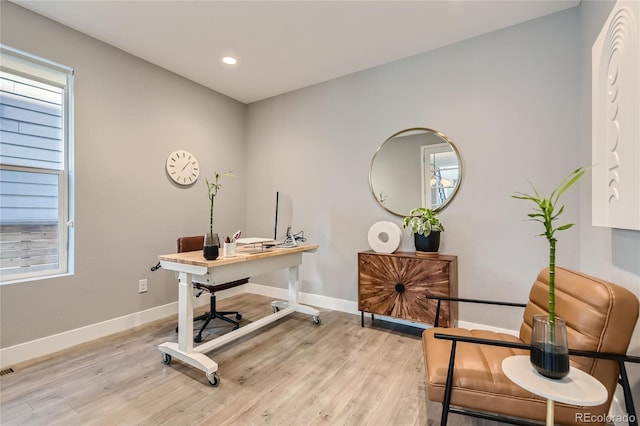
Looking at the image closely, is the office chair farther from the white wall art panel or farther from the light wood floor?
the white wall art panel

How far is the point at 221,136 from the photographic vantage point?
3.87m

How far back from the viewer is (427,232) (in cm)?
260

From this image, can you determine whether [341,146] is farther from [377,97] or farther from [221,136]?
[221,136]

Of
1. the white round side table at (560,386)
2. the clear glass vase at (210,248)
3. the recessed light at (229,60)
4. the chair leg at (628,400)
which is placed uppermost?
the recessed light at (229,60)

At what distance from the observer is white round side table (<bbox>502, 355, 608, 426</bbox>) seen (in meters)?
0.96

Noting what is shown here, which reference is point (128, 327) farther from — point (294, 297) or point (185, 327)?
point (294, 297)

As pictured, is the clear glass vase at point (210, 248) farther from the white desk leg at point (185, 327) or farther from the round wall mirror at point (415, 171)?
the round wall mirror at point (415, 171)

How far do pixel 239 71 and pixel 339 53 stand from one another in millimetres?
1175

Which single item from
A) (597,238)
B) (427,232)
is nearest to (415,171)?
(427,232)

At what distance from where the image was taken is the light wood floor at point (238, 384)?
1.62 meters

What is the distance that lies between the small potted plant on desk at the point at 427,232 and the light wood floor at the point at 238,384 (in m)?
0.83

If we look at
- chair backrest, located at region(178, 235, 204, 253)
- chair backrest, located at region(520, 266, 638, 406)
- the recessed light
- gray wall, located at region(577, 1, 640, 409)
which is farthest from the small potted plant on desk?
the recessed light

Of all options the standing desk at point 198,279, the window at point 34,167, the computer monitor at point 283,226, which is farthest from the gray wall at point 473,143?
the window at point 34,167

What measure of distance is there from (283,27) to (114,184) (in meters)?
2.18
